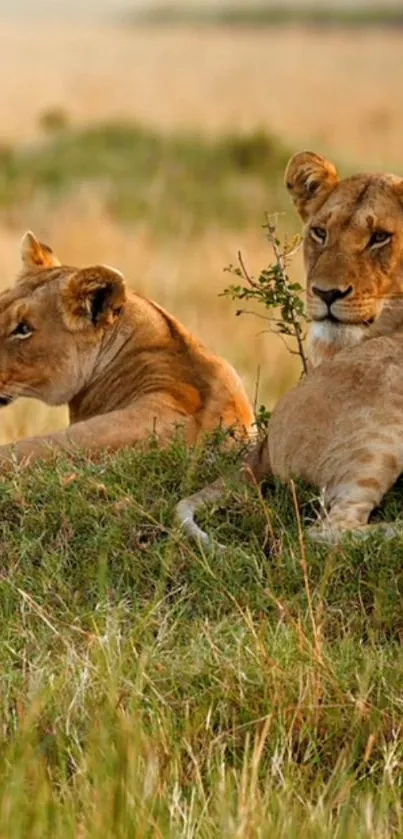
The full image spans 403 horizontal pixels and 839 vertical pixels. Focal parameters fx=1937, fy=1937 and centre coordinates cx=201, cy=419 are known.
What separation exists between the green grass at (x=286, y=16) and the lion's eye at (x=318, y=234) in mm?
52681

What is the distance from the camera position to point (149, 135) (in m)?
19.1

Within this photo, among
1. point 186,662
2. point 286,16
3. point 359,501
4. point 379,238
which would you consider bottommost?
point 286,16

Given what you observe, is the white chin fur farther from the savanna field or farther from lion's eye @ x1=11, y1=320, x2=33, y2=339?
lion's eye @ x1=11, y1=320, x2=33, y2=339

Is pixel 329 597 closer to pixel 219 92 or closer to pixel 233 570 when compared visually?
pixel 233 570

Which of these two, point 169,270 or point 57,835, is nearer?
→ point 57,835

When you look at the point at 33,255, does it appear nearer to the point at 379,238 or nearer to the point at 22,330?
the point at 22,330

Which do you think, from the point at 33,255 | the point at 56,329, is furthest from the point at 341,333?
the point at 33,255

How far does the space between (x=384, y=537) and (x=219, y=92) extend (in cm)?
3071

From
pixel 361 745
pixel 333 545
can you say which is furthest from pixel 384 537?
pixel 361 745

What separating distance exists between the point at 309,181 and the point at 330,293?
1.72 ft

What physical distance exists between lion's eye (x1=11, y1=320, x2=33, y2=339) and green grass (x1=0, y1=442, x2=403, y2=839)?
0.76 metres

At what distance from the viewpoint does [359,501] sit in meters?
4.43

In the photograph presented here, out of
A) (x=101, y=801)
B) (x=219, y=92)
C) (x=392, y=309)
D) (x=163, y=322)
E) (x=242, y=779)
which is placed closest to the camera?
(x=101, y=801)

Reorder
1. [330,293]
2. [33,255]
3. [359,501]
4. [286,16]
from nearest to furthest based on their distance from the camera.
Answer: [359,501] < [330,293] < [33,255] < [286,16]
